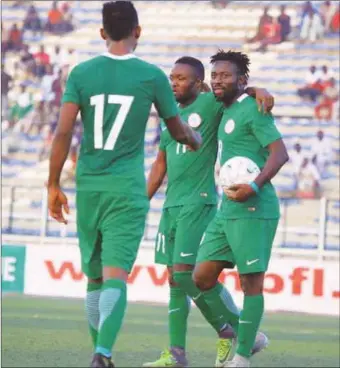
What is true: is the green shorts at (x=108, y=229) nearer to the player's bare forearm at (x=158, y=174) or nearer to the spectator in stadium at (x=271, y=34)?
the player's bare forearm at (x=158, y=174)

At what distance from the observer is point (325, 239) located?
16562 mm

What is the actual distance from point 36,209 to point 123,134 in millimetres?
14827

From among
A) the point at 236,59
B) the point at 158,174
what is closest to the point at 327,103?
the point at 158,174

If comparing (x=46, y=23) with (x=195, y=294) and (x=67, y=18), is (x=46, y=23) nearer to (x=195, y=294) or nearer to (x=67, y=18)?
(x=67, y=18)

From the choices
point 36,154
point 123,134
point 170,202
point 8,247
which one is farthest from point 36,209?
point 123,134

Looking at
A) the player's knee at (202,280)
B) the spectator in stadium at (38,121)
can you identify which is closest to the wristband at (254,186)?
the player's knee at (202,280)

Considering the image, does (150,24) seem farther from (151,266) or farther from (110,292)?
(110,292)

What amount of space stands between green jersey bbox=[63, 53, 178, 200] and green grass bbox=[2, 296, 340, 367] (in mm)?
2380

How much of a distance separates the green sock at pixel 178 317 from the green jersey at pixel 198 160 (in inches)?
25.1

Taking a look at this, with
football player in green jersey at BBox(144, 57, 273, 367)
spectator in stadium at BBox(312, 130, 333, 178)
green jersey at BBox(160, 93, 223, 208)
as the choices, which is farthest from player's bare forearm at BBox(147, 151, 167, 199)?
spectator in stadium at BBox(312, 130, 333, 178)

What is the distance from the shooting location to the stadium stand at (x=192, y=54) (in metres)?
21.2

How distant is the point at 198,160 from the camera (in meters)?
8.42

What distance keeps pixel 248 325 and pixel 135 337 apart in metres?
3.18

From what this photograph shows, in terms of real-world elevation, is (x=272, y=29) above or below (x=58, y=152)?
above
